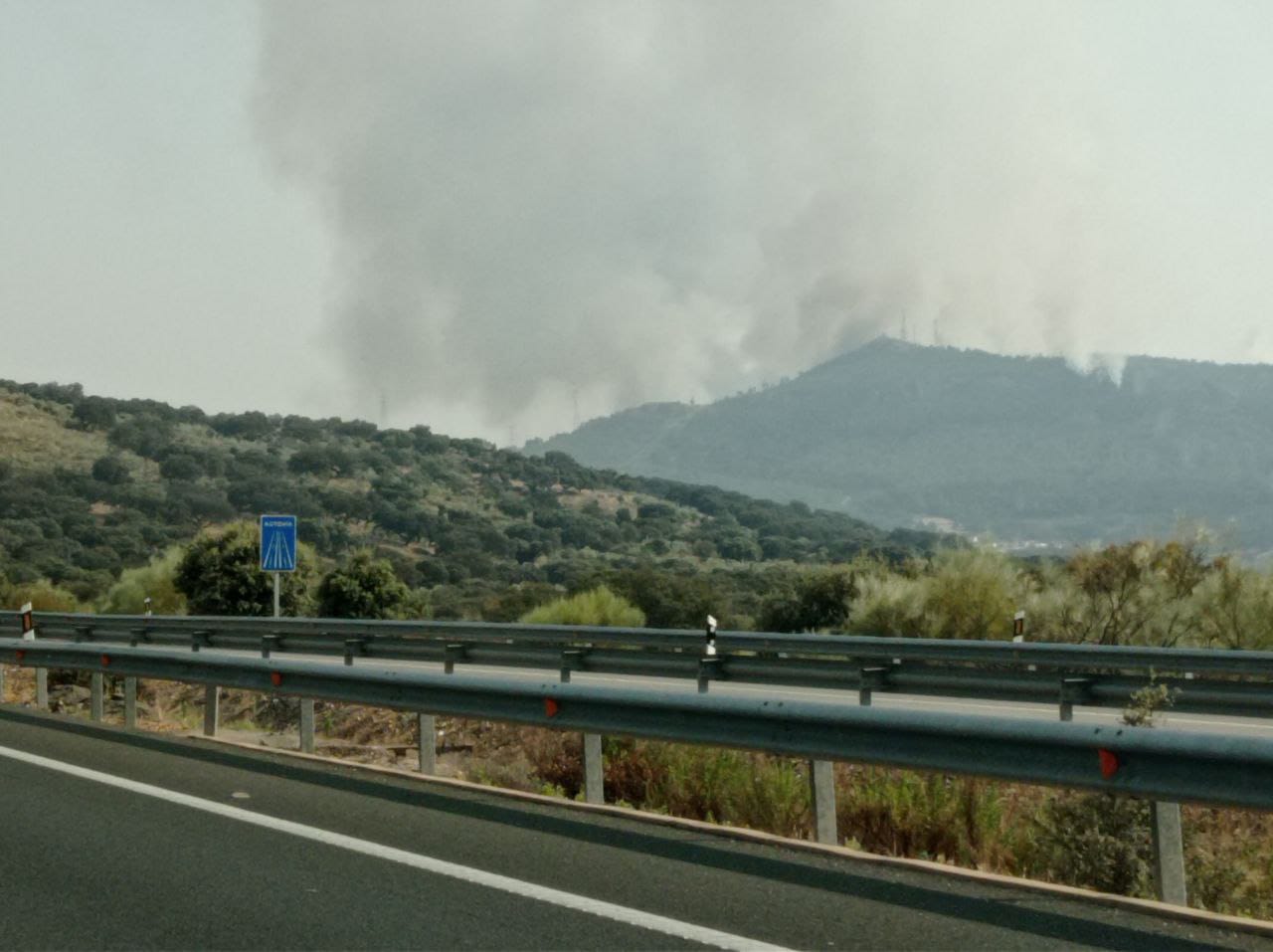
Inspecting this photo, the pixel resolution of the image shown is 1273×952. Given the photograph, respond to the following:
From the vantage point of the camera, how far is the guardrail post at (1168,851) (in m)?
6.98

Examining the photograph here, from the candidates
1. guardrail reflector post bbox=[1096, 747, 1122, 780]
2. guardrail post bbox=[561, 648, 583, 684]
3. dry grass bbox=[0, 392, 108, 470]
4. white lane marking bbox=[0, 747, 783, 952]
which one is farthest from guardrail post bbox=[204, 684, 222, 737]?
dry grass bbox=[0, 392, 108, 470]

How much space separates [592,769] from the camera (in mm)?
9945

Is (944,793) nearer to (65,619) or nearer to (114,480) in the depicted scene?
(65,619)

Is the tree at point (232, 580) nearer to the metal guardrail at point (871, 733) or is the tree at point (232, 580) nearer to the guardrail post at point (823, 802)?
the metal guardrail at point (871, 733)

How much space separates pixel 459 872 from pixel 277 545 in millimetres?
23359

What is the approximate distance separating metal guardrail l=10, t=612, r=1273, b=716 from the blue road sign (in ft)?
4.05

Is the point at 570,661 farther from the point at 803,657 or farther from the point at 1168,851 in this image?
the point at 1168,851

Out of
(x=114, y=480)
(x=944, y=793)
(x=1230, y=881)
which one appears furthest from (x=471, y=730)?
(x=114, y=480)

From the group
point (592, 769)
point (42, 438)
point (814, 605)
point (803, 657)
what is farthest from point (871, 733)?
point (42, 438)

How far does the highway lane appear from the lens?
1659 cm

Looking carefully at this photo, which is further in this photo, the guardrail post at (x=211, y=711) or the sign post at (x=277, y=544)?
the sign post at (x=277, y=544)

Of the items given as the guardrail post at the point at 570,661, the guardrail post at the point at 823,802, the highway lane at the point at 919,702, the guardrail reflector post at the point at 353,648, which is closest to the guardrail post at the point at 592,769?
the guardrail post at the point at 823,802

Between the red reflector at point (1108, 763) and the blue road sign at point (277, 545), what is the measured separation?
24.4 metres

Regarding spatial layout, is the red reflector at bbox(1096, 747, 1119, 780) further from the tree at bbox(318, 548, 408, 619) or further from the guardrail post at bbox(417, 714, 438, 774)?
the tree at bbox(318, 548, 408, 619)
